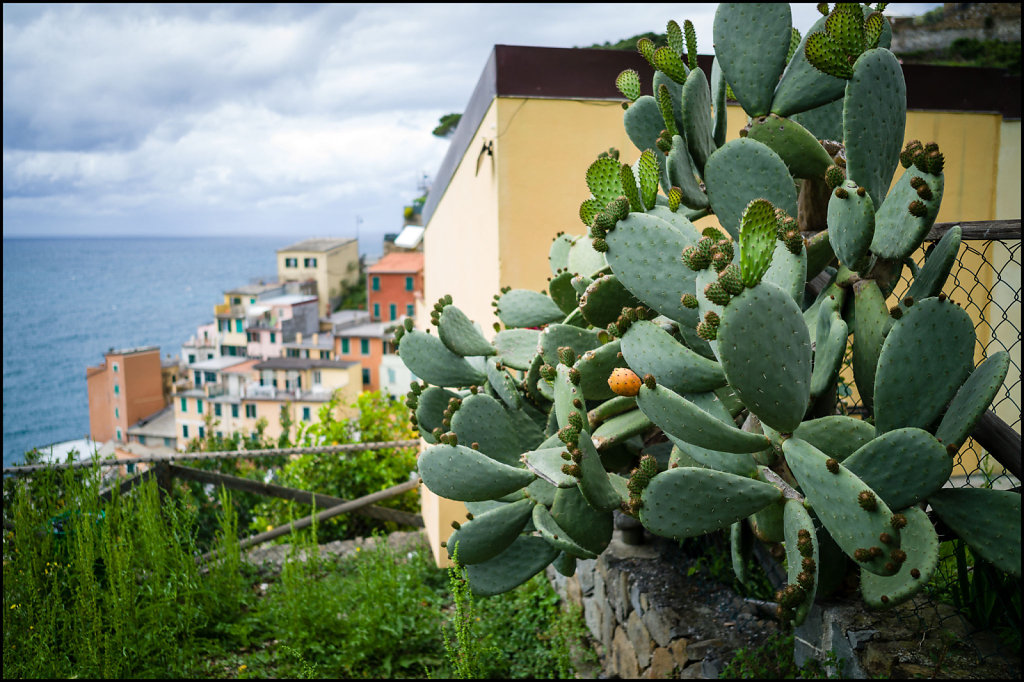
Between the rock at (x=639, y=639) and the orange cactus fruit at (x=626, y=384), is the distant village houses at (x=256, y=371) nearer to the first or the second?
the rock at (x=639, y=639)

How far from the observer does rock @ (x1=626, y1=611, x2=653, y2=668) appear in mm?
2457

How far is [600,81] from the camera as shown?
332cm

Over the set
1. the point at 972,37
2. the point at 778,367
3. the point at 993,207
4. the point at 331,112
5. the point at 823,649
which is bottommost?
the point at 823,649

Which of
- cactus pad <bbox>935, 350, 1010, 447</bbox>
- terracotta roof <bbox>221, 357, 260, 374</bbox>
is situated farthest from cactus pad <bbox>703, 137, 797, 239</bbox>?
terracotta roof <bbox>221, 357, 260, 374</bbox>

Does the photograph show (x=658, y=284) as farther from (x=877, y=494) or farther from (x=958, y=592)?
(x=958, y=592)

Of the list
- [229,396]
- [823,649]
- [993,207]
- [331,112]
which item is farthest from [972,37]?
[331,112]

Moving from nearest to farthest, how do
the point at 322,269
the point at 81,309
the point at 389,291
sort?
the point at 389,291
the point at 322,269
the point at 81,309

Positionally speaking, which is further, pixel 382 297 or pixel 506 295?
pixel 382 297

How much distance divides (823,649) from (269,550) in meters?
3.95

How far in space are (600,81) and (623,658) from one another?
2647 mm

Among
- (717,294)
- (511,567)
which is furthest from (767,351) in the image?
(511,567)

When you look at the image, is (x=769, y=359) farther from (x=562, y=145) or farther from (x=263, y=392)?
(x=263, y=392)

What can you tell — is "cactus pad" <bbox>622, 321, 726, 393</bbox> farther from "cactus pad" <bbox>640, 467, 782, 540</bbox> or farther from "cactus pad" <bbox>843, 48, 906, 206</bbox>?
"cactus pad" <bbox>843, 48, 906, 206</bbox>

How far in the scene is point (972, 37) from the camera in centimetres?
1997
